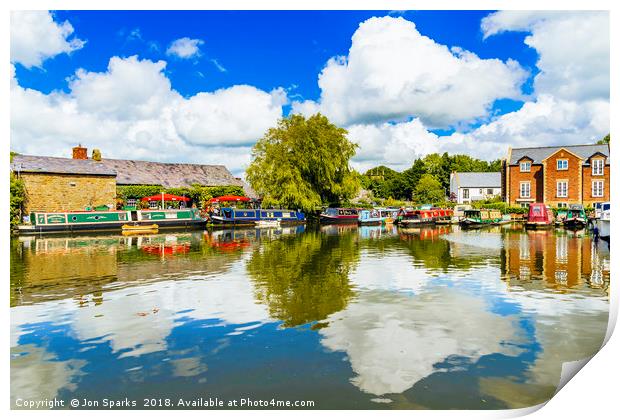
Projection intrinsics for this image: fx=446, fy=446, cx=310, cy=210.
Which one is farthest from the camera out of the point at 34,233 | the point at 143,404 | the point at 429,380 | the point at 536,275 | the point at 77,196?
the point at 77,196

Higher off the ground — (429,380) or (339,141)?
(339,141)

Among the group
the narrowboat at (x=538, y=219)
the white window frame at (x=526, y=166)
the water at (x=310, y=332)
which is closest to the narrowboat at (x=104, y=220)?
the water at (x=310, y=332)

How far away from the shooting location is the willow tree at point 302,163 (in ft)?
157

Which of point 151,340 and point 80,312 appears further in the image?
point 80,312

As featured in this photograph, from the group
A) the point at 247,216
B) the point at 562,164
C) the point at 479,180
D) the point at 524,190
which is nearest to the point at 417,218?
the point at 247,216

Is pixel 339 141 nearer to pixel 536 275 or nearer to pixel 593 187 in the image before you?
pixel 593 187

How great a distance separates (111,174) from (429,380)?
155 feet

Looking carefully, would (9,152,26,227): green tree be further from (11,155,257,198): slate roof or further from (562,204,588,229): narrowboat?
(562,204,588,229): narrowboat

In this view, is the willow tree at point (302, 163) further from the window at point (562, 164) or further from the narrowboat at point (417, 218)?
the window at point (562, 164)

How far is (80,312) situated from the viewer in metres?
9.94

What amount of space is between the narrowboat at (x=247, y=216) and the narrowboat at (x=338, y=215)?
4698 millimetres

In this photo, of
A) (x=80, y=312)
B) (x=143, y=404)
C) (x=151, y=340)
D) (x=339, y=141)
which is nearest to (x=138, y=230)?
(x=339, y=141)

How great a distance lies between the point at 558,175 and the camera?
164ft

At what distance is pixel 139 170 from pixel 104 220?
2112 cm
